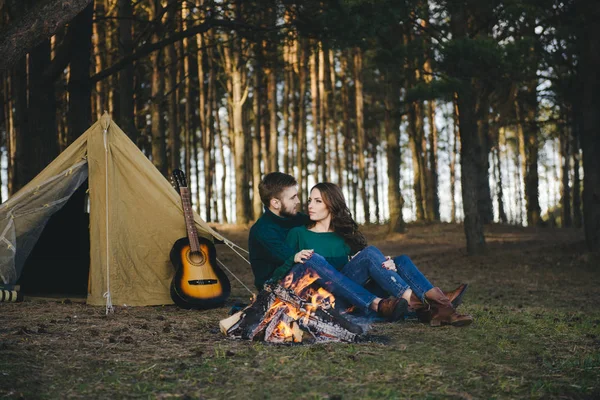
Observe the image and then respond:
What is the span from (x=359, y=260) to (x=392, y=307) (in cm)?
49

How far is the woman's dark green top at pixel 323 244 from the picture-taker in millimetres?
5086

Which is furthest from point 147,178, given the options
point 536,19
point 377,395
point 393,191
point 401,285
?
point 393,191

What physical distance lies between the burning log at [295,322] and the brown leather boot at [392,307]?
0.91 feet

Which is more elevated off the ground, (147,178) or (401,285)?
(147,178)

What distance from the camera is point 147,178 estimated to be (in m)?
6.93

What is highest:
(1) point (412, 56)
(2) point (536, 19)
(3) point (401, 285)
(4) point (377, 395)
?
(2) point (536, 19)

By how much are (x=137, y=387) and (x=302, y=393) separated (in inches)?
33.5

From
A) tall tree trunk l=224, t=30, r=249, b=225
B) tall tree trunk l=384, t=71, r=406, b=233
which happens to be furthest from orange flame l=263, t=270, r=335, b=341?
tall tree trunk l=224, t=30, r=249, b=225

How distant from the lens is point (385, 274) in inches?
190

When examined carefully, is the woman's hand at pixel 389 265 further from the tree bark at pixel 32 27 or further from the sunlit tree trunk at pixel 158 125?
the sunlit tree trunk at pixel 158 125

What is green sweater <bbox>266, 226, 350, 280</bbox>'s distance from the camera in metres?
5.09

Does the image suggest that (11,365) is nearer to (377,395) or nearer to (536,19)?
(377,395)

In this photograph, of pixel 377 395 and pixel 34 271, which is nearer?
pixel 377 395

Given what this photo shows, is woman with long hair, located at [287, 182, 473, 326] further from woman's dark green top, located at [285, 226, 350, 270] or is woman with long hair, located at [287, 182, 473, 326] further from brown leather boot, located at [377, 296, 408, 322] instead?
brown leather boot, located at [377, 296, 408, 322]
